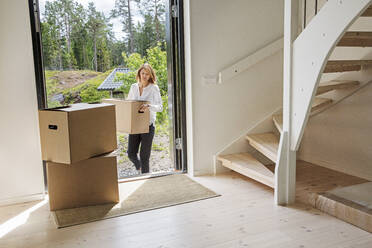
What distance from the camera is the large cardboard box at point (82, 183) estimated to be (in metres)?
2.81

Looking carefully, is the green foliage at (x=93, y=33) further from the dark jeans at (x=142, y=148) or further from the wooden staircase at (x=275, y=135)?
the wooden staircase at (x=275, y=135)

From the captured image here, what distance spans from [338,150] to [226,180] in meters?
1.27

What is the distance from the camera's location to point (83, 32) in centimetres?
334

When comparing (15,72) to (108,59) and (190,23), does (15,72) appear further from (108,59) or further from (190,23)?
(190,23)

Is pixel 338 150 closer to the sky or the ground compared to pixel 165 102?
closer to the ground

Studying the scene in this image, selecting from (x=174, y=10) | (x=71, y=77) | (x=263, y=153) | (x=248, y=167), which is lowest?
(x=248, y=167)

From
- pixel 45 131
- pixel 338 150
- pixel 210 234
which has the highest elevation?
pixel 45 131

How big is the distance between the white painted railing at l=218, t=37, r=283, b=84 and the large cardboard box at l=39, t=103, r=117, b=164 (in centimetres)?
136

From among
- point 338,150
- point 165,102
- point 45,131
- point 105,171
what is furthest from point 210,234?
point 338,150

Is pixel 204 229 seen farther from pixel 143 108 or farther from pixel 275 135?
pixel 275 135

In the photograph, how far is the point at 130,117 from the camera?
3.43 meters

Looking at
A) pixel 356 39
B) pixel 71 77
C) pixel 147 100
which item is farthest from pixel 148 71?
pixel 356 39

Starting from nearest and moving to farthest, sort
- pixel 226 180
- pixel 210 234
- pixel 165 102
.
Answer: pixel 210 234 → pixel 226 180 → pixel 165 102

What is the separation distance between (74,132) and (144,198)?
88cm
